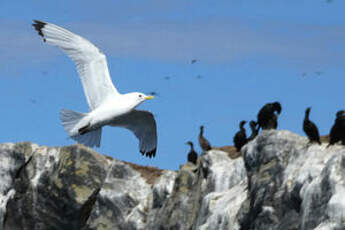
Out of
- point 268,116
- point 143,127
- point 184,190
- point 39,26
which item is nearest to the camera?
point 39,26

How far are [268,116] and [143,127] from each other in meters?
7.69

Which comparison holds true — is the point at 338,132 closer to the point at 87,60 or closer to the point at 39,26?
the point at 87,60

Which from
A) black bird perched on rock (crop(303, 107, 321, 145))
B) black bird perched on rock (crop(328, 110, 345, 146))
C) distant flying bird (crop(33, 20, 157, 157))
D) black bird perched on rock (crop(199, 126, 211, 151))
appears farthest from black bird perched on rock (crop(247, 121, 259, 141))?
distant flying bird (crop(33, 20, 157, 157))

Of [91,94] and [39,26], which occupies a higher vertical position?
[39,26]

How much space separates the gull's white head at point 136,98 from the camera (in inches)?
569

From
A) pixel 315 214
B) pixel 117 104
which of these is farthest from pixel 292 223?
pixel 117 104

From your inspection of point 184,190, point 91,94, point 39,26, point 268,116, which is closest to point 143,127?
point 91,94

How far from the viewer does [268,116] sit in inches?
898

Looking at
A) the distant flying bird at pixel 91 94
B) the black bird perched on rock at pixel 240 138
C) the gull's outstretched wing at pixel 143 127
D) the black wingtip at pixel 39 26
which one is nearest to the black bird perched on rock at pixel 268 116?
the black bird perched on rock at pixel 240 138

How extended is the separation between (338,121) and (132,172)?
16329 mm

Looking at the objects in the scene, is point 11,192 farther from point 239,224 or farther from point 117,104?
point 117,104

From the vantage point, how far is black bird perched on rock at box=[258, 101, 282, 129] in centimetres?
2255

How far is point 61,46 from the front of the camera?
14508 mm

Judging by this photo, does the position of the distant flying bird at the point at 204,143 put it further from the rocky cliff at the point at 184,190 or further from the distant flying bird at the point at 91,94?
the distant flying bird at the point at 91,94
